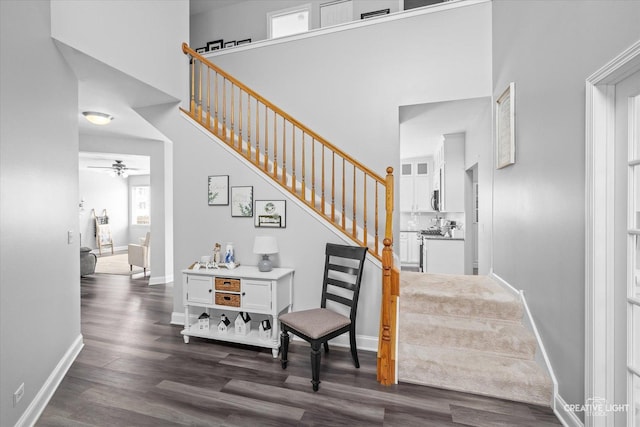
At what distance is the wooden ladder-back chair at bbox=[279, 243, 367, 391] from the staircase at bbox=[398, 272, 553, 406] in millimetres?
533

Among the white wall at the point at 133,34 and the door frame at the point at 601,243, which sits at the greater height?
the white wall at the point at 133,34

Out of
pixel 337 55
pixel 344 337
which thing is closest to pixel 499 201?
pixel 344 337

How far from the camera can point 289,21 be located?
532cm

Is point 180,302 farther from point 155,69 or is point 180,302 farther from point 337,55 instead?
point 337,55

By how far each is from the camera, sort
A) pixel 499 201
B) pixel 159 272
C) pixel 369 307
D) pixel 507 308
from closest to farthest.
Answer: pixel 507 308, pixel 369 307, pixel 499 201, pixel 159 272

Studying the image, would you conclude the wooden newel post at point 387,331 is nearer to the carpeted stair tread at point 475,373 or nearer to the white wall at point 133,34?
the carpeted stair tread at point 475,373

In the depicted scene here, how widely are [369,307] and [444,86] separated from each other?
278 cm

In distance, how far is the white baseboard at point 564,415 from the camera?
75.6 inches

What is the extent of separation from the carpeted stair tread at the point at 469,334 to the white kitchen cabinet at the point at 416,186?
541 cm

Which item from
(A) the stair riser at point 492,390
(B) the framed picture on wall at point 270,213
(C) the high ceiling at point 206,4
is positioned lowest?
(A) the stair riser at point 492,390

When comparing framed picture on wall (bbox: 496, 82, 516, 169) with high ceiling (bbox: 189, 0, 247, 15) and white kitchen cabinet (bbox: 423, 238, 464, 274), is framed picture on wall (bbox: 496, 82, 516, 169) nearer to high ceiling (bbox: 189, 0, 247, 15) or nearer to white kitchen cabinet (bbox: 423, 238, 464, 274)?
white kitchen cabinet (bbox: 423, 238, 464, 274)

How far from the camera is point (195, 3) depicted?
18.1ft

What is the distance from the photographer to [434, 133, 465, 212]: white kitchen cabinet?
5734 mm

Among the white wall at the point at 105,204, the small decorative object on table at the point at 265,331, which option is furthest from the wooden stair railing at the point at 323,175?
the white wall at the point at 105,204
